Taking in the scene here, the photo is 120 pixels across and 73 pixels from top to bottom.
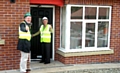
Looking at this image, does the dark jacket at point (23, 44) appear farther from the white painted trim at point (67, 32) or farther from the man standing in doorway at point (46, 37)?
the white painted trim at point (67, 32)

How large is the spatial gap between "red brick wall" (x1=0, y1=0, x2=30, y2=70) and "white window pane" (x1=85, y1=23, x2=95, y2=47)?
8.38 ft

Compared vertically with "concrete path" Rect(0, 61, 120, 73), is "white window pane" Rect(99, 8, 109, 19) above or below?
above

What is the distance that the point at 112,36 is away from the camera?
9.09 meters

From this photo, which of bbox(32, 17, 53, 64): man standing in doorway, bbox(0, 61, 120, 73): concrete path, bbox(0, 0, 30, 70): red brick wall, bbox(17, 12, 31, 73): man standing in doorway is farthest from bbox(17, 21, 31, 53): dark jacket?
bbox(32, 17, 53, 64): man standing in doorway

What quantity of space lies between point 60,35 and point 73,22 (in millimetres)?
861

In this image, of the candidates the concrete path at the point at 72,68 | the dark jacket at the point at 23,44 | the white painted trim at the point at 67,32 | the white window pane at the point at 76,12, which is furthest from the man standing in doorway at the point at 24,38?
the white window pane at the point at 76,12

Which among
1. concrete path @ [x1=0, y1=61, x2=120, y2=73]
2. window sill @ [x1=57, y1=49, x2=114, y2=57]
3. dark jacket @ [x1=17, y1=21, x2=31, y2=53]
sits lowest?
concrete path @ [x1=0, y1=61, x2=120, y2=73]

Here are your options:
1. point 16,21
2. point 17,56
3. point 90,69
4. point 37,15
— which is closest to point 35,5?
point 37,15

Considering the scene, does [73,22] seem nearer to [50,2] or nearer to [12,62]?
[50,2]

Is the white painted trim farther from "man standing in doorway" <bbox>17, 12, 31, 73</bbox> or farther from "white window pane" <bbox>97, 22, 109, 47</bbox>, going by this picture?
"man standing in doorway" <bbox>17, 12, 31, 73</bbox>

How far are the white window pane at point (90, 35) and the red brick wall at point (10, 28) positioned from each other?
2.55 m

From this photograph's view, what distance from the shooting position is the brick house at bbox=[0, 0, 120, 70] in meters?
8.46

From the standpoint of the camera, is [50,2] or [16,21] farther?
[50,2]

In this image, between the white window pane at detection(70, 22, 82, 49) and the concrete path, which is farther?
the white window pane at detection(70, 22, 82, 49)
